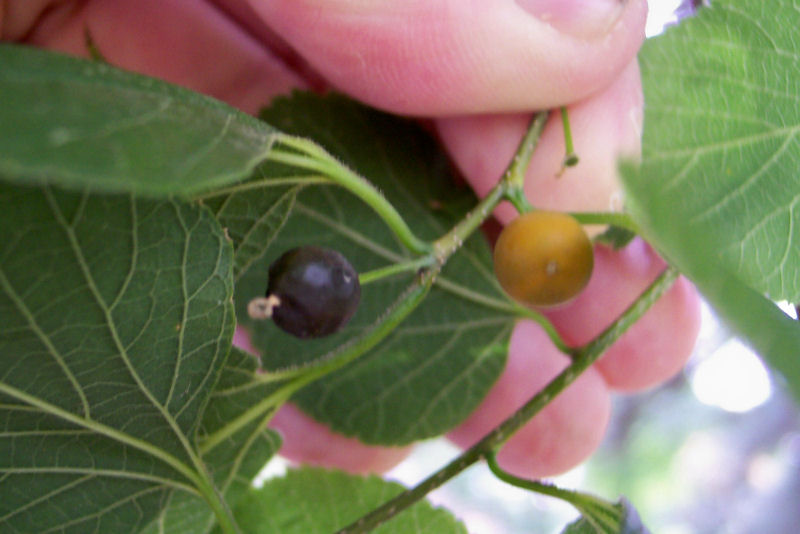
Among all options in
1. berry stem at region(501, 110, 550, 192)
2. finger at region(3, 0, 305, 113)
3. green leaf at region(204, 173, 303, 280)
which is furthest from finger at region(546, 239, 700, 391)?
green leaf at region(204, 173, 303, 280)

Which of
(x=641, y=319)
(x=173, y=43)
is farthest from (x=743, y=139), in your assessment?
(x=173, y=43)

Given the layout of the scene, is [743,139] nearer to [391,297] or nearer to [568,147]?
[568,147]

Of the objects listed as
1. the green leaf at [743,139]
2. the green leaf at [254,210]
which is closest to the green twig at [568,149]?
the green leaf at [743,139]

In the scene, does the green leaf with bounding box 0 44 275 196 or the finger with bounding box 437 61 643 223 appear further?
the finger with bounding box 437 61 643 223

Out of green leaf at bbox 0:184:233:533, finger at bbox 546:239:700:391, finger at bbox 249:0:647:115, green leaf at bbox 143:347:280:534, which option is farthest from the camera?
finger at bbox 546:239:700:391

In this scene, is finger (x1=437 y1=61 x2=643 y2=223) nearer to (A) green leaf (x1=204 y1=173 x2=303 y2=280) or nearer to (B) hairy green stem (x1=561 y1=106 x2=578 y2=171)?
(B) hairy green stem (x1=561 y1=106 x2=578 y2=171)

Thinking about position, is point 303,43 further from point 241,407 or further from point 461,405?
point 461,405

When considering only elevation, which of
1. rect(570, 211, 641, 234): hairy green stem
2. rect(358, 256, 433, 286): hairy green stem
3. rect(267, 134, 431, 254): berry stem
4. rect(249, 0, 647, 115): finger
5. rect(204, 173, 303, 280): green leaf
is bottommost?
rect(358, 256, 433, 286): hairy green stem
